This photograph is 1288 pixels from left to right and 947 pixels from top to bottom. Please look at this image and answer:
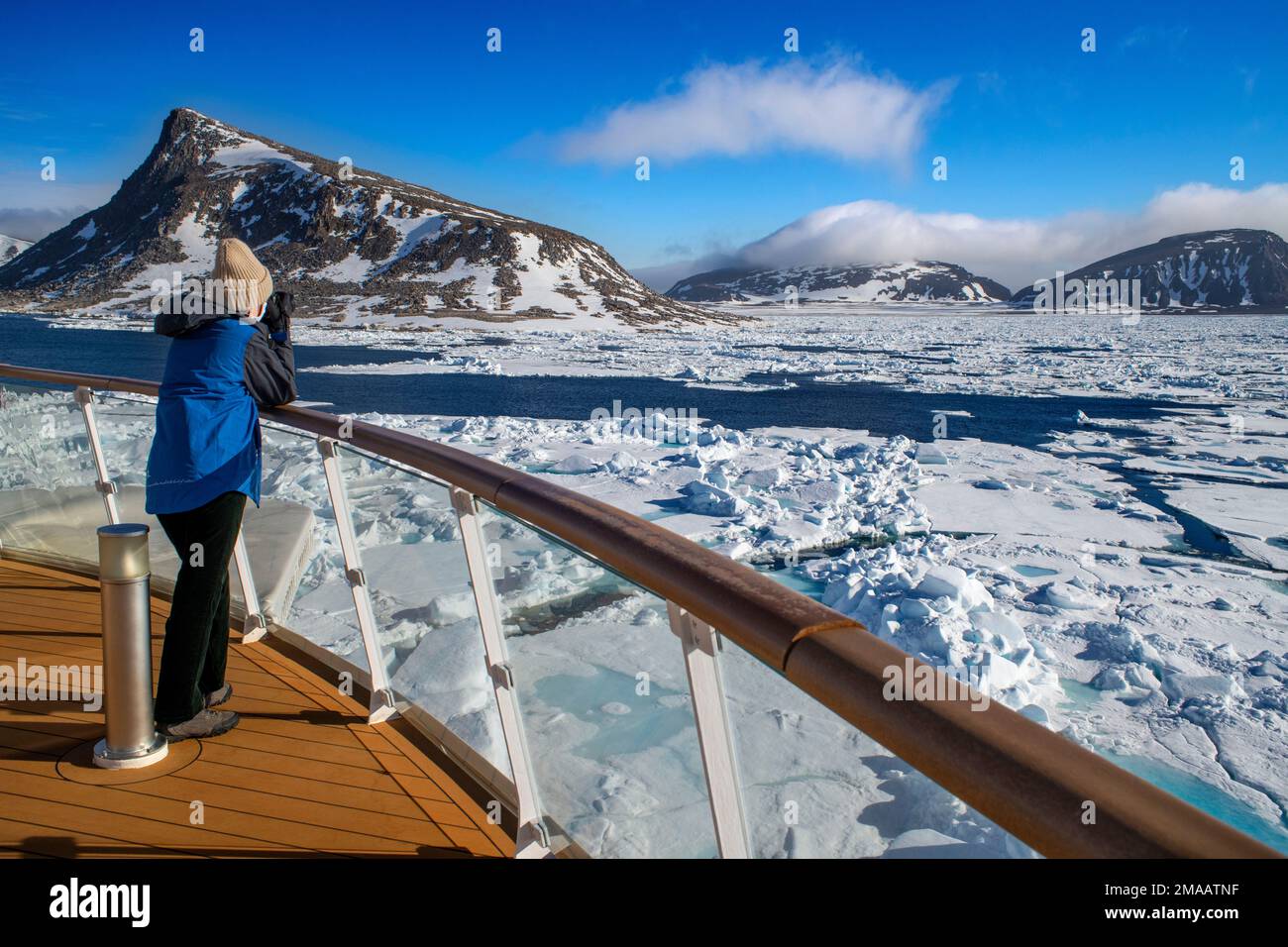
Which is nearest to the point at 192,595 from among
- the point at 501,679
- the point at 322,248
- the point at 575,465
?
the point at 501,679

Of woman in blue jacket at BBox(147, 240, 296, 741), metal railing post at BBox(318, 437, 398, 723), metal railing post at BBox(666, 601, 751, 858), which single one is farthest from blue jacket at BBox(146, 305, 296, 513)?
metal railing post at BBox(666, 601, 751, 858)

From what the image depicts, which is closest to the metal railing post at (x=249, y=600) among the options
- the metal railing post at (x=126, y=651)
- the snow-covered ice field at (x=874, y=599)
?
the snow-covered ice field at (x=874, y=599)

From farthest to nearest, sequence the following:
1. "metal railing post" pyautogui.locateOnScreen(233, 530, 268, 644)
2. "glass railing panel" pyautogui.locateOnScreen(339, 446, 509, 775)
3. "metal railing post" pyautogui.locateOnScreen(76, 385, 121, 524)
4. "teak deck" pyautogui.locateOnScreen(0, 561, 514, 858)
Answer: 1. "metal railing post" pyautogui.locateOnScreen(76, 385, 121, 524)
2. "metal railing post" pyautogui.locateOnScreen(233, 530, 268, 644)
3. "glass railing panel" pyautogui.locateOnScreen(339, 446, 509, 775)
4. "teak deck" pyautogui.locateOnScreen(0, 561, 514, 858)

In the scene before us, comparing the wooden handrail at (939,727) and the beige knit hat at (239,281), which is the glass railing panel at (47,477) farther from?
the wooden handrail at (939,727)

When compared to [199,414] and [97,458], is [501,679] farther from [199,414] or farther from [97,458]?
[97,458]

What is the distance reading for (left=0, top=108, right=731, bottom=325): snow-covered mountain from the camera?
80875 millimetres

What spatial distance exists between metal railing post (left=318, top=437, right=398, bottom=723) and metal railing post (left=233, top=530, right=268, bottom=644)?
0.74 m

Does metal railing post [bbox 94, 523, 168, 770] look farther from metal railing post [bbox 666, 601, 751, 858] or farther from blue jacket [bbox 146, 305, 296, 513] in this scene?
metal railing post [bbox 666, 601, 751, 858]

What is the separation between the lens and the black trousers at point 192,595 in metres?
2.35

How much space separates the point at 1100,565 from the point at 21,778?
8.08 meters

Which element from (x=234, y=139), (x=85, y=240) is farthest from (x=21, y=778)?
(x=234, y=139)

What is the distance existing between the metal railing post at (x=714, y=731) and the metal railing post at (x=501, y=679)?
2.27 ft
